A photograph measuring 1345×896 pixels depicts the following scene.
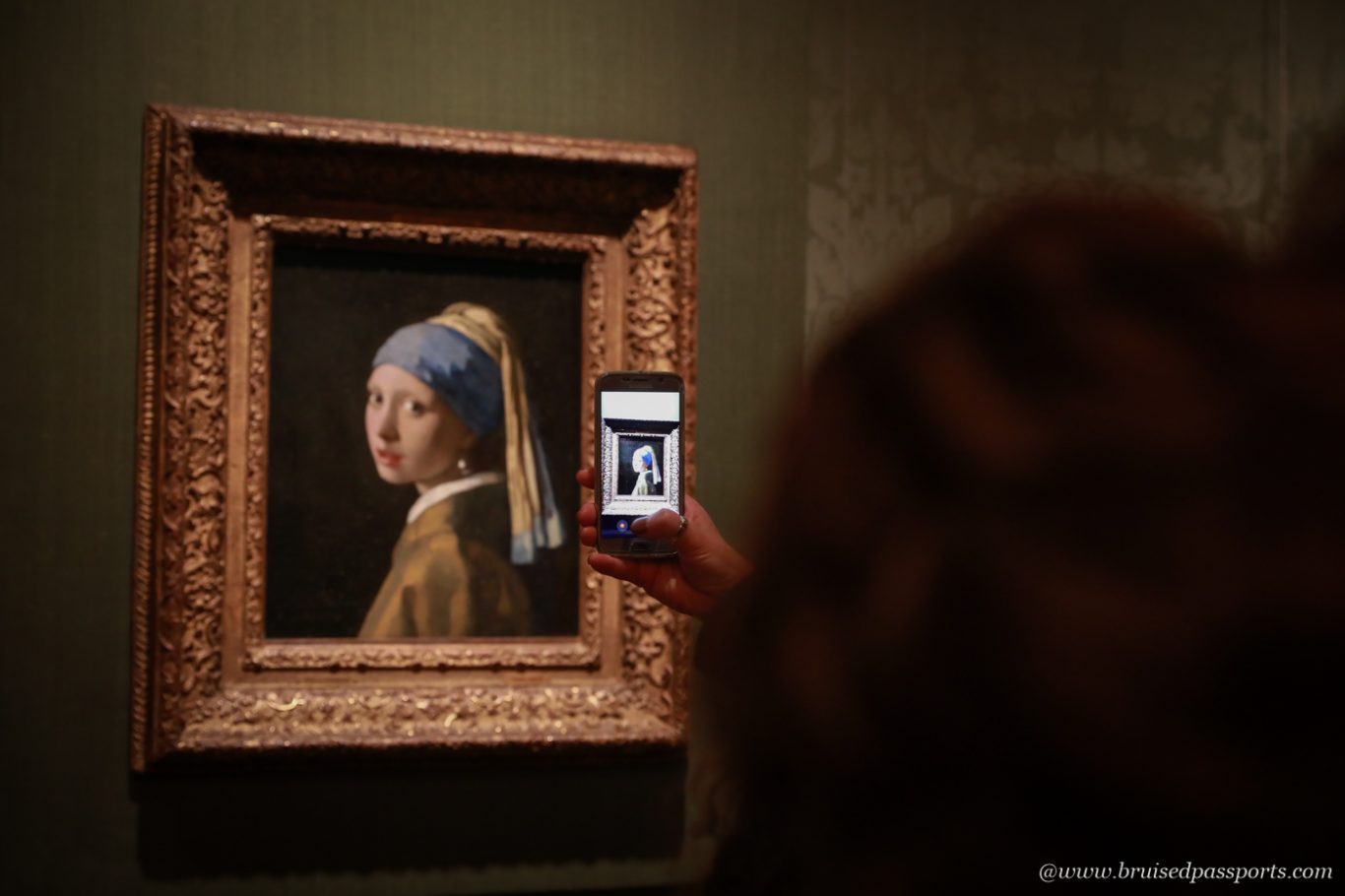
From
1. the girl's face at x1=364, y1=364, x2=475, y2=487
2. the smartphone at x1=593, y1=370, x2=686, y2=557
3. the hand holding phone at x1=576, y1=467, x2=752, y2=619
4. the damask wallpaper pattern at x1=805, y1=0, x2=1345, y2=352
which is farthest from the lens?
the damask wallpaper pattern at x1=805, y1=0, x2=1345, y2=352

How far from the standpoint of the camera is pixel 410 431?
5.61 feet

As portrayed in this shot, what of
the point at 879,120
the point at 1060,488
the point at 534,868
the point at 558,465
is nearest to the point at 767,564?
the point at 1060,488

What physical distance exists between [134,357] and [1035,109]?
149 cm

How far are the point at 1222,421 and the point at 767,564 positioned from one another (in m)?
0.13

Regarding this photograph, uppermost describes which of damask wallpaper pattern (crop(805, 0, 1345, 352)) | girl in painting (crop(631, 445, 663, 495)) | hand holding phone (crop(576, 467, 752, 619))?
damask wallpaper pattern (crop(805, 0, 1345, 352))

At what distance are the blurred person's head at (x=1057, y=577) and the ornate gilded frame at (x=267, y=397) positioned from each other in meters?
1.42

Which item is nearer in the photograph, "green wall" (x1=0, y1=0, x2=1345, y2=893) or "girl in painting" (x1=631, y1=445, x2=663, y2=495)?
"girl in painting" (x1=631, y1=445, x2=663, y2=495)

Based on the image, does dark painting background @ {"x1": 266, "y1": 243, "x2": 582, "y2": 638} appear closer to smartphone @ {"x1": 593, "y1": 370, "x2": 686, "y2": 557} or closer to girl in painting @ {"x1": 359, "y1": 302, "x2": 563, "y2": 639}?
girl in painting @ {"x1": 359, "y1": 302, "x2": 563, "y2": 639}

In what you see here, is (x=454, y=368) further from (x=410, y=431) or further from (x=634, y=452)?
(x=634, y=452)

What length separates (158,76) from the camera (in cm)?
162

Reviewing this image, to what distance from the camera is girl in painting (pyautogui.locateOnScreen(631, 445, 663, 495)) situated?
1.40m

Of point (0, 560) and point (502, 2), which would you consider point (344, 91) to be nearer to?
point (502, 2)

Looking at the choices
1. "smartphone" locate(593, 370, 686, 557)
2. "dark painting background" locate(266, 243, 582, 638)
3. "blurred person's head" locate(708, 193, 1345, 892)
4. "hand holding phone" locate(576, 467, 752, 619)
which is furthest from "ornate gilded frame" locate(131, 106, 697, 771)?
"blurred person's head" locate(708, 193, 1345, 892)

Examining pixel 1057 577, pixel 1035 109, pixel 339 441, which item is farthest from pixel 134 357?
pixel 1057 577
